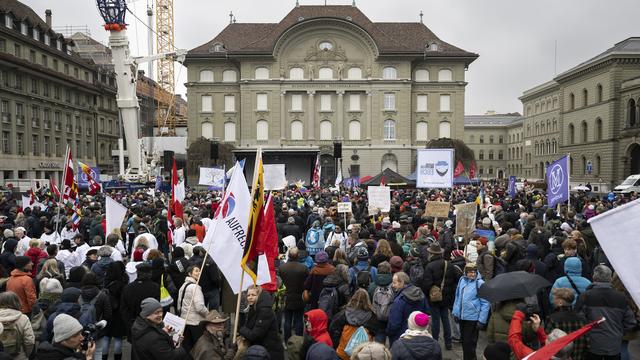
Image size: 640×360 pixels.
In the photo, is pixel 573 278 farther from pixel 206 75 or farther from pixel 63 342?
pixel 206 75


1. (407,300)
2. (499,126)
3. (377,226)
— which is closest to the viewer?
(407,300)

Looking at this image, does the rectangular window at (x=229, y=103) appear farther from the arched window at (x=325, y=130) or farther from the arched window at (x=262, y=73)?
the arched window at (x=325, y=130)

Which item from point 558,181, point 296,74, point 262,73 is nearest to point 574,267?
point 558,181

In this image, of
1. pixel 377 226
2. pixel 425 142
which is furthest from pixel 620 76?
pixel 377 226

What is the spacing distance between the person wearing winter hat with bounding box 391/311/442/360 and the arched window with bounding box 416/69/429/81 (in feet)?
181

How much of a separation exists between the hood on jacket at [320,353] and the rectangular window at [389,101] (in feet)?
175

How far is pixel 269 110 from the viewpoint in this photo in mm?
56719

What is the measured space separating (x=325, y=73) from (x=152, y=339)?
5327cm

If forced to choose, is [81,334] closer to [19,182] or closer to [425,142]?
[19,182]

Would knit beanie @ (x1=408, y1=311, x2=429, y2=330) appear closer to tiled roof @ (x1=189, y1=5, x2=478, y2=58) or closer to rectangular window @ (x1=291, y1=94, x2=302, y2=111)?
tiled roof @ (x1=189, y1=5, x2=478, y2=58)

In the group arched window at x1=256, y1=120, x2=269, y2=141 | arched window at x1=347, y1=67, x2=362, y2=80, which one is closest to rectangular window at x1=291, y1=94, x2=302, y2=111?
arched window at x1=256, y1=120, x2=269, y2=141

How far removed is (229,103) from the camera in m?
58.1

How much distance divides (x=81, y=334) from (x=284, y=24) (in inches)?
2271

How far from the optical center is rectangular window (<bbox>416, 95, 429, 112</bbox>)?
190ft
